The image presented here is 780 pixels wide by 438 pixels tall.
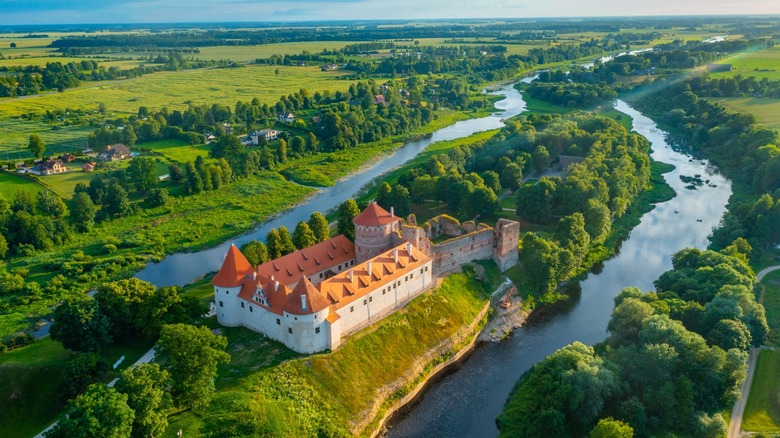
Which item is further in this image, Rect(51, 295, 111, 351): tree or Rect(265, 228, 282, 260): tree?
Rect(265, 228, 282, 260): tree

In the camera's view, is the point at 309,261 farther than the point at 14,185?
No

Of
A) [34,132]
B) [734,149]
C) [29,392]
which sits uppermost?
[34,132]

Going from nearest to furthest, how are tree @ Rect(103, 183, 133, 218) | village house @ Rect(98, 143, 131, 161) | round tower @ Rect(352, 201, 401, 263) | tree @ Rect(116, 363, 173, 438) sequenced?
tree @ Rect(116, 363, 173, 438) → round tower @ Rect(352, 201, 401, 263) → tree @ Rect(103, 183, 133, 218) → village house @ Rect(98, 143, 131, 161)

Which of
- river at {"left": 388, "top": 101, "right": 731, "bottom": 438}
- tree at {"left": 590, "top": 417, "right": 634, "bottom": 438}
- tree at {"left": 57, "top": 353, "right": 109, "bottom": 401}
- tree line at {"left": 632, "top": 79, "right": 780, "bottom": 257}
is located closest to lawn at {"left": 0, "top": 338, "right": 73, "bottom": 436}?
tree at {"left": 57, "top": 353, "right": 109, "bottom": 401}

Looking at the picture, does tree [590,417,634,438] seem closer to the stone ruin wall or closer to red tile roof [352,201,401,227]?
the stone ruin wall

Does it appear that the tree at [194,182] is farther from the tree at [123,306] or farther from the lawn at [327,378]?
the lawn at [327,378]

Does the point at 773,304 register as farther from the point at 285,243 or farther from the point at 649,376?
the point at 285,243

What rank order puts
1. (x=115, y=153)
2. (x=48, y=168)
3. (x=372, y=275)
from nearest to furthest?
1. (x=372, y=275)
2. (x=48, y=168)
3. (x=115, y=153)

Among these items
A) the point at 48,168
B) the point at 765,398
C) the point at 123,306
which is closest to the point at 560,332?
the point at 765,398
